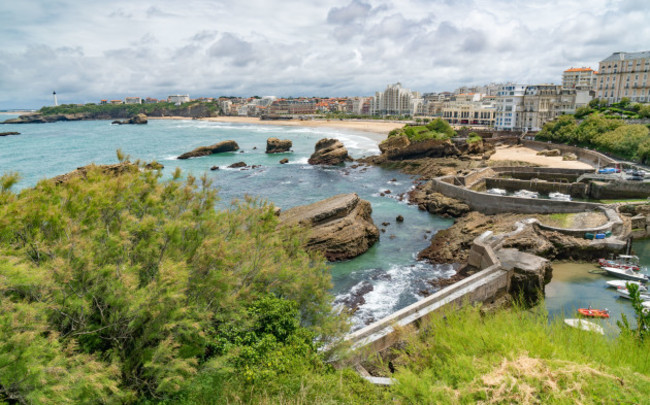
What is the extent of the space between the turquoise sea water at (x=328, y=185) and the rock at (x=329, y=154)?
2.51m

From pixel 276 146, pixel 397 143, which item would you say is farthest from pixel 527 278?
pixel 276 146

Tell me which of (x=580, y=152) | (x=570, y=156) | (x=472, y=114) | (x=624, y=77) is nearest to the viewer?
(x=580, y=152)

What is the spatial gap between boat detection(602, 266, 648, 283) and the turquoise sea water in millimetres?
9628

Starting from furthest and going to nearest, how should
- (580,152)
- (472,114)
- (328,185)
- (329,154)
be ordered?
(472,114)
(329,154)
(580,152)
(328,185)

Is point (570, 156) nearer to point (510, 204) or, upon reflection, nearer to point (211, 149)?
point (510, 204)

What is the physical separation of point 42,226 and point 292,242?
841cm

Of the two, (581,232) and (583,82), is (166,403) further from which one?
(583,82)

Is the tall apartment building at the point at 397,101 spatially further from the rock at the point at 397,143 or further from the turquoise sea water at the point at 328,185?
the rock at the point at 397,143

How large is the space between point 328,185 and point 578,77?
397ft

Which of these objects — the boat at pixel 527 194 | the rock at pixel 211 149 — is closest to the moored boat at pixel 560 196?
the boat at pixel 527 194

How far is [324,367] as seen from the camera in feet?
33.3

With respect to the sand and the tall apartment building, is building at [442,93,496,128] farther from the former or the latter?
the sand

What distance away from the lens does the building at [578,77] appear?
123775mm

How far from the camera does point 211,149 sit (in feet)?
274
